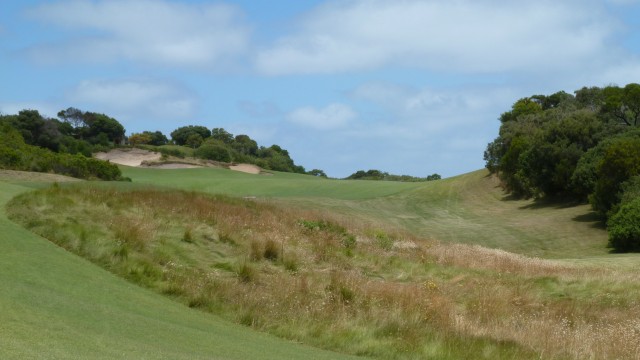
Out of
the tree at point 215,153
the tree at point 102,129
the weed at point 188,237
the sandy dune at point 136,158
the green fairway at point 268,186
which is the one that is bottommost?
the weed at point 188,237

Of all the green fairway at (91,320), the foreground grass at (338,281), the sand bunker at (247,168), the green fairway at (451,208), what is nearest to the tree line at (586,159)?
the green fairway at (451,208)

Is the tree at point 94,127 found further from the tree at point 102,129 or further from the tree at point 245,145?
the tree at point 245,145

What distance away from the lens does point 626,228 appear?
43.4 metres

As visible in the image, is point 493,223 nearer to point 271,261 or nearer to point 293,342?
point 271,261

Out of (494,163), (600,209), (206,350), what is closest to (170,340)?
(206,350)

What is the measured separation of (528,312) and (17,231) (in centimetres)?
1164

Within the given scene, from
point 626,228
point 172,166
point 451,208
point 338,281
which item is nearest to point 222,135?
point 172,166

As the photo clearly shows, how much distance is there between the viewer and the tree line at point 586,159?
48000 mm

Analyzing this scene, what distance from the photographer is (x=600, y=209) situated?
51.3 metres

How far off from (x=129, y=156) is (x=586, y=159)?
6148 cm

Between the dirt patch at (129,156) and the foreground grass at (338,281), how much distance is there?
71.1 metres

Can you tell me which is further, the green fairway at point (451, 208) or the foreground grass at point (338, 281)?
the green fairway at point (451, 208)

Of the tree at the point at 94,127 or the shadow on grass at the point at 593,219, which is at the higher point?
the tree at the point at 94,127

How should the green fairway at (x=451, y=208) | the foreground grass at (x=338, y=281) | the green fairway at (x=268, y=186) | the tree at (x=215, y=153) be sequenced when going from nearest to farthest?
the foreground grass at (x=338, y=281) → the green fairway at (x=451, y=208) → the green fairway at (x=268, y=186) → the tree at (x=215, y=153)
